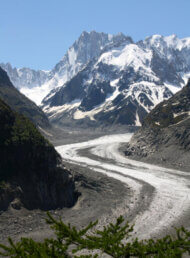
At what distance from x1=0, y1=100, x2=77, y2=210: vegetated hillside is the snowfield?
1252 cm

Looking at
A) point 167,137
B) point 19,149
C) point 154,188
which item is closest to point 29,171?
point 19,149

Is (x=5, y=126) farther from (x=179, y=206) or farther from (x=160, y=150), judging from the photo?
(x=160, y=150)

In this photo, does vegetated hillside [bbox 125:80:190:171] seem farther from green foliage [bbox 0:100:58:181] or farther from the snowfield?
green foliage [bbox 0:100:58:181]

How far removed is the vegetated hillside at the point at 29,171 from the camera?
49.2 meters

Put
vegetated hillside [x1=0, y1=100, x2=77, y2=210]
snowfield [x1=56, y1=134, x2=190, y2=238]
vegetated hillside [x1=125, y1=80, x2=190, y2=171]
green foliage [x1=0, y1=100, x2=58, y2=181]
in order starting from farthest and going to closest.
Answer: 1. vegetated hillside [x1=125, y1=80, x2=190, y2=171]
2. green foliage [x1=0, y1=100, x2=58, y2=181]
3. vegetated hillside [x1=0, y1=100, x2=77, y2=210]
4. snowfield [x1=56, y1=134, x2=190, y2=238]

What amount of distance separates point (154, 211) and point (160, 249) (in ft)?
124

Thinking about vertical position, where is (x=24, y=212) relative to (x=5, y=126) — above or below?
below

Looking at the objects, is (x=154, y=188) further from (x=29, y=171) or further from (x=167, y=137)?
(x=167, y=137)

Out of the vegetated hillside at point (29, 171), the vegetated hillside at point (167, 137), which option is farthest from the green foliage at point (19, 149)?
the vegetated hillside at point (167, 137)

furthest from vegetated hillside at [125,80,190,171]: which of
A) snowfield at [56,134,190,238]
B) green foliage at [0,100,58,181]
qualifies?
green foliage at [0,100,58,181]

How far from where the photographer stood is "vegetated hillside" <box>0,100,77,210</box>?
49.2 meters

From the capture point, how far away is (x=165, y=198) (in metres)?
60.4

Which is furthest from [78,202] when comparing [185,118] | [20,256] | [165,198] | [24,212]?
[185,118]

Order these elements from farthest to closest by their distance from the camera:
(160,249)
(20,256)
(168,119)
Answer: (168,119), (20,256), (160,249)
